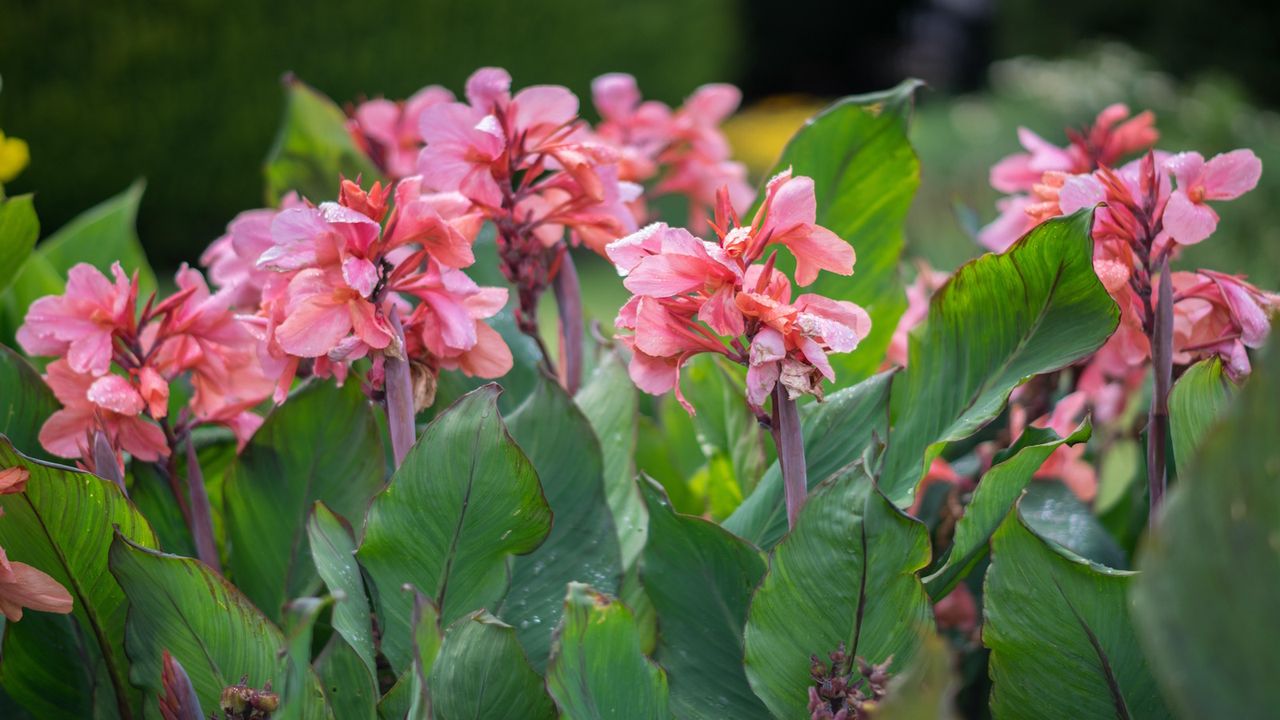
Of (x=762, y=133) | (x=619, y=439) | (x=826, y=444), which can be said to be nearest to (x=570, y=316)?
(x=619, y=439)

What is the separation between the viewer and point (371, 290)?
2.08 ft

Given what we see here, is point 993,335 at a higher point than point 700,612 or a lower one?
higher

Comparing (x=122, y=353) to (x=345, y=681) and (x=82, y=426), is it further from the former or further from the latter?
(x=345, y=681)

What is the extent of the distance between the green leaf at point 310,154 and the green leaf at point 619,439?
394mm

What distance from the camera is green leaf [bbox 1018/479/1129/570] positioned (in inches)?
31.8

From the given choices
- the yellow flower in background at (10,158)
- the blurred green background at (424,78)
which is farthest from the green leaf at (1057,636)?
the blurred green background at (424,78)

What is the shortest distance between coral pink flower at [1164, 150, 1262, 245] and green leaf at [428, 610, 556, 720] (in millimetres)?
442

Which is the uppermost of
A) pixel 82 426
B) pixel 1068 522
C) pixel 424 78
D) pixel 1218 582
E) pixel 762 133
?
pixel 1218 582

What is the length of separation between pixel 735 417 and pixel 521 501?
12.2 inches

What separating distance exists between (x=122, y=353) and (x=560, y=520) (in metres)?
0.31

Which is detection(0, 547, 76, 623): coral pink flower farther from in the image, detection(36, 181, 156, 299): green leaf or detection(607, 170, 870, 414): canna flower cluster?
Answer: detection(36, 181, 156, 299): green leaf

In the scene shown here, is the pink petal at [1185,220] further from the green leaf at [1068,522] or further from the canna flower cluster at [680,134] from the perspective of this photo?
the canna flower cluster at [680,134]

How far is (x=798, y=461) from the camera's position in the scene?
0.65 m

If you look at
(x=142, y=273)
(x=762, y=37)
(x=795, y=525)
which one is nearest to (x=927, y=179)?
(x=142, y=273)
